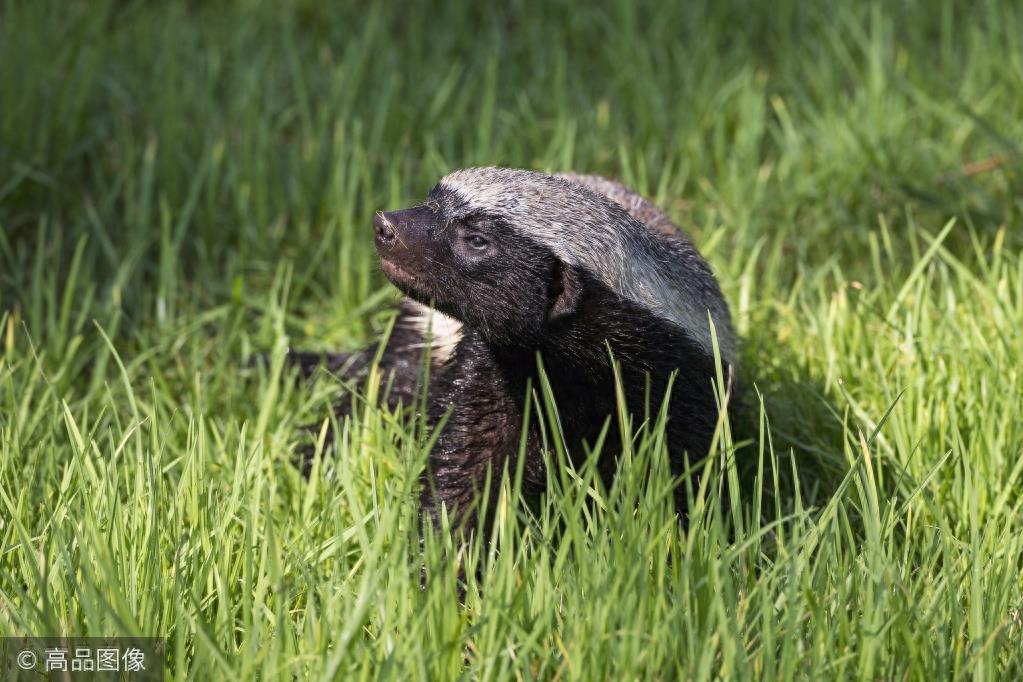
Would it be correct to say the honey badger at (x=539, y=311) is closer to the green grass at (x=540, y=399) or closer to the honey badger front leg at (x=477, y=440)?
the honey badger front leg at (x=477, y=440)

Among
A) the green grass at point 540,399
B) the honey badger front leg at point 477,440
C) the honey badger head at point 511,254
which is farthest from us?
the honey badger front leg at point 477,440

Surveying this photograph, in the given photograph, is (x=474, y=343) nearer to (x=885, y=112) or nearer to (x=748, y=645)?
(x=748, y=645)

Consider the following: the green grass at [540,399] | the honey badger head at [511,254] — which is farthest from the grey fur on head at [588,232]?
the green grass at [540,399]

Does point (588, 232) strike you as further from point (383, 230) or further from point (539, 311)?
point (383, 230)

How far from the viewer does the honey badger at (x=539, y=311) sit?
2.90 meters

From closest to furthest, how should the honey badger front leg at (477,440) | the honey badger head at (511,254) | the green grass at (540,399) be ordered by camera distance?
the green grass at (540,399)
the honey badger head at (511,254)
the honey badger front leg at (477,440)

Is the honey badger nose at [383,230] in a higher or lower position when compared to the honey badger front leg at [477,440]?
higher

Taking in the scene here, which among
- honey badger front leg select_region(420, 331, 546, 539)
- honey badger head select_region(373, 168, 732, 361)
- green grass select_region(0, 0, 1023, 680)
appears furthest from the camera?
honey badger front leg select_region(420, 331, 546, 539)

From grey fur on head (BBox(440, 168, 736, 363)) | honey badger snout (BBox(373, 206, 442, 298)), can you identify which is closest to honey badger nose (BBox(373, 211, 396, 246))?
honey badger snout (BBox(373, 206, 442, 298))

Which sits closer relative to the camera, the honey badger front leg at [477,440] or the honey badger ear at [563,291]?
the honey badger ear at [563,291]

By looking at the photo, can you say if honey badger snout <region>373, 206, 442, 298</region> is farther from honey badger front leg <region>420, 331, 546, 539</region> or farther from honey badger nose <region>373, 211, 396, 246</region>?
honey badger front leg <region>420, 331, 546, 539</region>

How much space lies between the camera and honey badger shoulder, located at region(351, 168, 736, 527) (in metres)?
2.90

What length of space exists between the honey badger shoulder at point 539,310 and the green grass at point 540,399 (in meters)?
0.14

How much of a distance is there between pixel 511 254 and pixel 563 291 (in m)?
0.15
